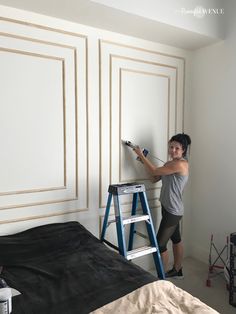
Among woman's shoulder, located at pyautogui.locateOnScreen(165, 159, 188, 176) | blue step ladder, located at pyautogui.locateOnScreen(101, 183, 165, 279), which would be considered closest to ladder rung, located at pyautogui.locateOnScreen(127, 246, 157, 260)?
blue step ladder, located at pyautogui.locateOnScreen(101, 183, 165, 279)

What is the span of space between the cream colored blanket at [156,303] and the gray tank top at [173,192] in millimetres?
1199

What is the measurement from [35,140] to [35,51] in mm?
674

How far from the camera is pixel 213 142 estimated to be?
2.82 metres

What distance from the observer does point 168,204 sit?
252 cm

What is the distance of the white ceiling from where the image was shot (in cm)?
192

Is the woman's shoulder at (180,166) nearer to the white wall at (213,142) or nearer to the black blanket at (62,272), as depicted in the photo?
the white wall at (213,142)

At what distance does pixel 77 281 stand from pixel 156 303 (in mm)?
424

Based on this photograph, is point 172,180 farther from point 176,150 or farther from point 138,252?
point 138,252

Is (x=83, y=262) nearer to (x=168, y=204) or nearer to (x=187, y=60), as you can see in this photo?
(x=168, y=204)

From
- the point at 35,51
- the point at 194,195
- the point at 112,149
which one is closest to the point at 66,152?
the point at 112,149

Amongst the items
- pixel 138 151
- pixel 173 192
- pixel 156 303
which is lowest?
pixel 156 303

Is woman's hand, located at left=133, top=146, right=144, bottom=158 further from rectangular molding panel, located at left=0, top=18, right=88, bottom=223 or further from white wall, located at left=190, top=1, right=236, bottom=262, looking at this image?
white wall, located at left=190, top=1, right=236, bottom=262

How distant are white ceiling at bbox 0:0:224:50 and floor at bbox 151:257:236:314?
7.65ft

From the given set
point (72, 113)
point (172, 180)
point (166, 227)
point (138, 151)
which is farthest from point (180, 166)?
point (72, 113)
